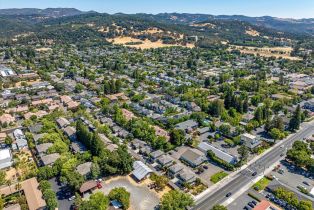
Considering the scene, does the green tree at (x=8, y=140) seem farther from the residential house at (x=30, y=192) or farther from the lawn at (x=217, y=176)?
the lawn at (x=217, y=176)

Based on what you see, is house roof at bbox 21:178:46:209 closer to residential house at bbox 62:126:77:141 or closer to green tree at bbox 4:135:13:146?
residential house at bbox 62:126:77:141

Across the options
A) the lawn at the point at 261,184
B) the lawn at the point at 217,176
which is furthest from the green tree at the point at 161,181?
the lawn at the point at 261,184

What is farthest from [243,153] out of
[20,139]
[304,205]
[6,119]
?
[6,119]

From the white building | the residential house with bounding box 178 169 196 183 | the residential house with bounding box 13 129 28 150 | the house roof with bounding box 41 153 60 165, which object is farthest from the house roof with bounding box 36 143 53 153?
the residential house with bounding box 178 169 196 183

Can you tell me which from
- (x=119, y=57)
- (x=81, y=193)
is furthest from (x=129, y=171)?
(x=119, y=57)

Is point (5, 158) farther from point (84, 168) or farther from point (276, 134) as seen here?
point (276, 134)

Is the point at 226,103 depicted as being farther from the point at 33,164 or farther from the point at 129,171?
the point at 33,164
